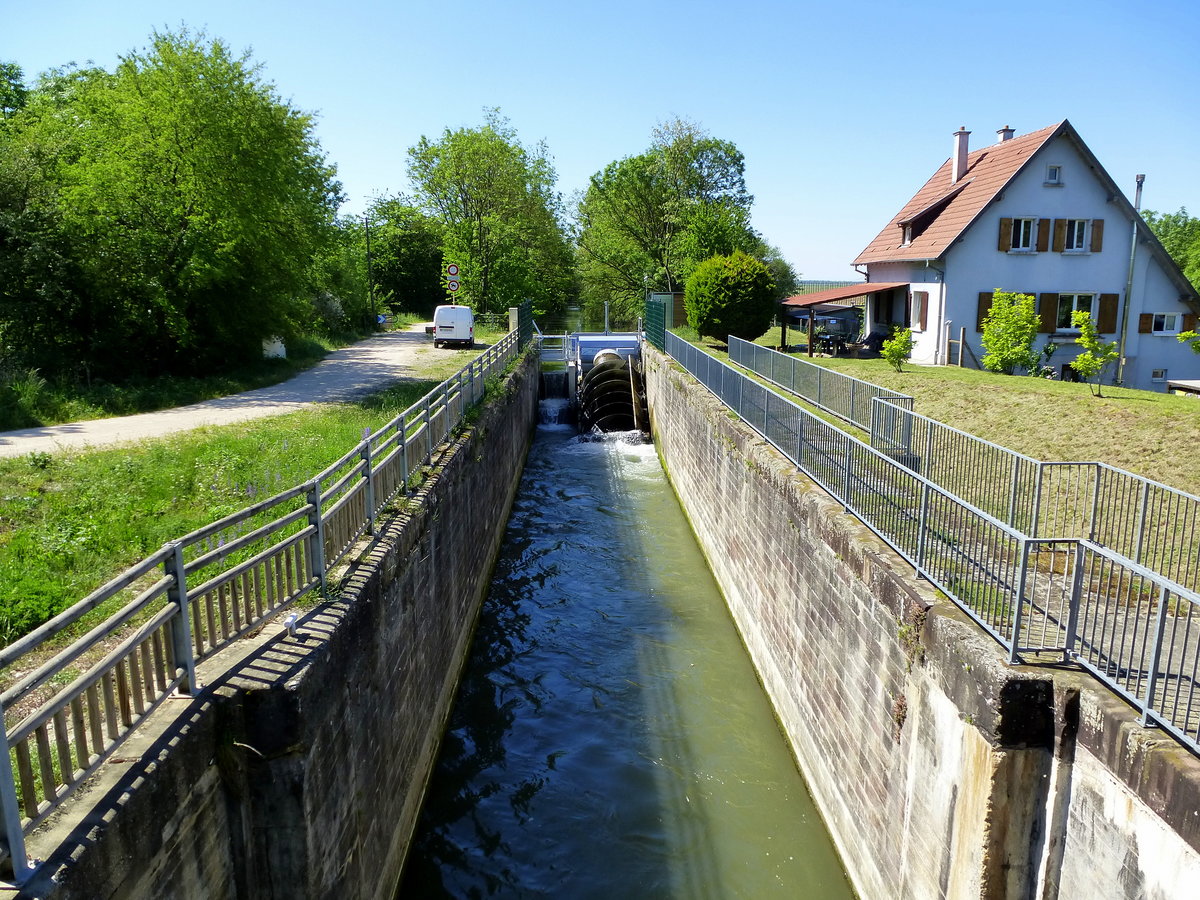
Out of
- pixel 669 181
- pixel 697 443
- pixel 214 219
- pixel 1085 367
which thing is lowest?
pixel 697 443

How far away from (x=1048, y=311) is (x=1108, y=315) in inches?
67.8

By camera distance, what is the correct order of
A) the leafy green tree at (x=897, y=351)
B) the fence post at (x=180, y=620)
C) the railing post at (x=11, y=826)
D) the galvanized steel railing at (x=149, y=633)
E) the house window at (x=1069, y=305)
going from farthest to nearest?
the house window at (x=1069, y=305) → the leafy green tree at (x=897, y=351) → the fence post at (x=180, y=620) → the galvanized steel railing at (x=149, y=633) → the railing post at (x=11, y=826)

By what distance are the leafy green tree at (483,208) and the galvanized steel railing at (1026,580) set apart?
33357 mm

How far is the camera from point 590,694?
1050 centimetres

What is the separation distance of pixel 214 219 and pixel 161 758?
18.2m

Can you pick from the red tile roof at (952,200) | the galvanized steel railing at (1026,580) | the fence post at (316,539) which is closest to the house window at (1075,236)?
the red tile roof at (952,200)

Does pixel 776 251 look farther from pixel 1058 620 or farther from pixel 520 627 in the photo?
pixel 1058 620

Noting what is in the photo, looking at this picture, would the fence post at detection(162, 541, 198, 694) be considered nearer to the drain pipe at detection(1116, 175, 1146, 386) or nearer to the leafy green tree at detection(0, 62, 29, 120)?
the drain pipe at detection(1116, 175, 1146, 386)

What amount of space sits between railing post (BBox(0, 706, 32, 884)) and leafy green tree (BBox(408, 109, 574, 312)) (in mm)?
38266

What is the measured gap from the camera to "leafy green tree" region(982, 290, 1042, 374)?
2088cm

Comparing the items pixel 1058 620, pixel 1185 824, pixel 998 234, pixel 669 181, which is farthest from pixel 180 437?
pixel 669 181

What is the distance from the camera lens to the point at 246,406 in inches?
657

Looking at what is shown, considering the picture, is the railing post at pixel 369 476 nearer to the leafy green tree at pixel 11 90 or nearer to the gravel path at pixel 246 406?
the gravel path at pixel 246 406

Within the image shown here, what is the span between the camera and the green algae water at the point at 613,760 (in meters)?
7.54
